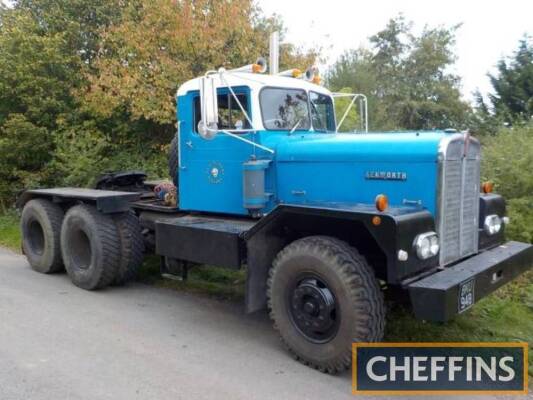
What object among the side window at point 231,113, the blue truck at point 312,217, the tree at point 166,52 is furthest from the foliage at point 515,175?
the tree at point 166,52

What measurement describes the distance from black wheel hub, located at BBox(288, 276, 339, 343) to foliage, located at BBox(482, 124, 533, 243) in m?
3.65

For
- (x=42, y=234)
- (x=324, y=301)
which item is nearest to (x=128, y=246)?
(x=42, y=234)

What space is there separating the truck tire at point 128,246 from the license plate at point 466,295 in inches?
164

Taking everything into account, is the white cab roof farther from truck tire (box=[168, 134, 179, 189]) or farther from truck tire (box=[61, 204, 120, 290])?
truck tire (box=[61, 204, 120, 290])

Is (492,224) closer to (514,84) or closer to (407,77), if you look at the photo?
(514,84)

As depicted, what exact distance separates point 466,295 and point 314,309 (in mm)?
1214

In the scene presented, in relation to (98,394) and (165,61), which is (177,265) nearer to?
(98,394)

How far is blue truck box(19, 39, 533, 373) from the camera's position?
420 centimetres

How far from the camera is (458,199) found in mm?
4730

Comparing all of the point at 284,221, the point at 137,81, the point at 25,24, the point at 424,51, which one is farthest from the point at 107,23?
the point at 424,51

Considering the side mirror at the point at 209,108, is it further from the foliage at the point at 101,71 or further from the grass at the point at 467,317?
the foliage at the point at 101,71

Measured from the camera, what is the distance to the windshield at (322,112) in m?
6.19

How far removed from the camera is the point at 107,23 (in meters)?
13.0

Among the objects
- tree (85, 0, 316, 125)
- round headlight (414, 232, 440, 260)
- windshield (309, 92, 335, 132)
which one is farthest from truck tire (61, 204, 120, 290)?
tree (85, 0, 316, 125)
